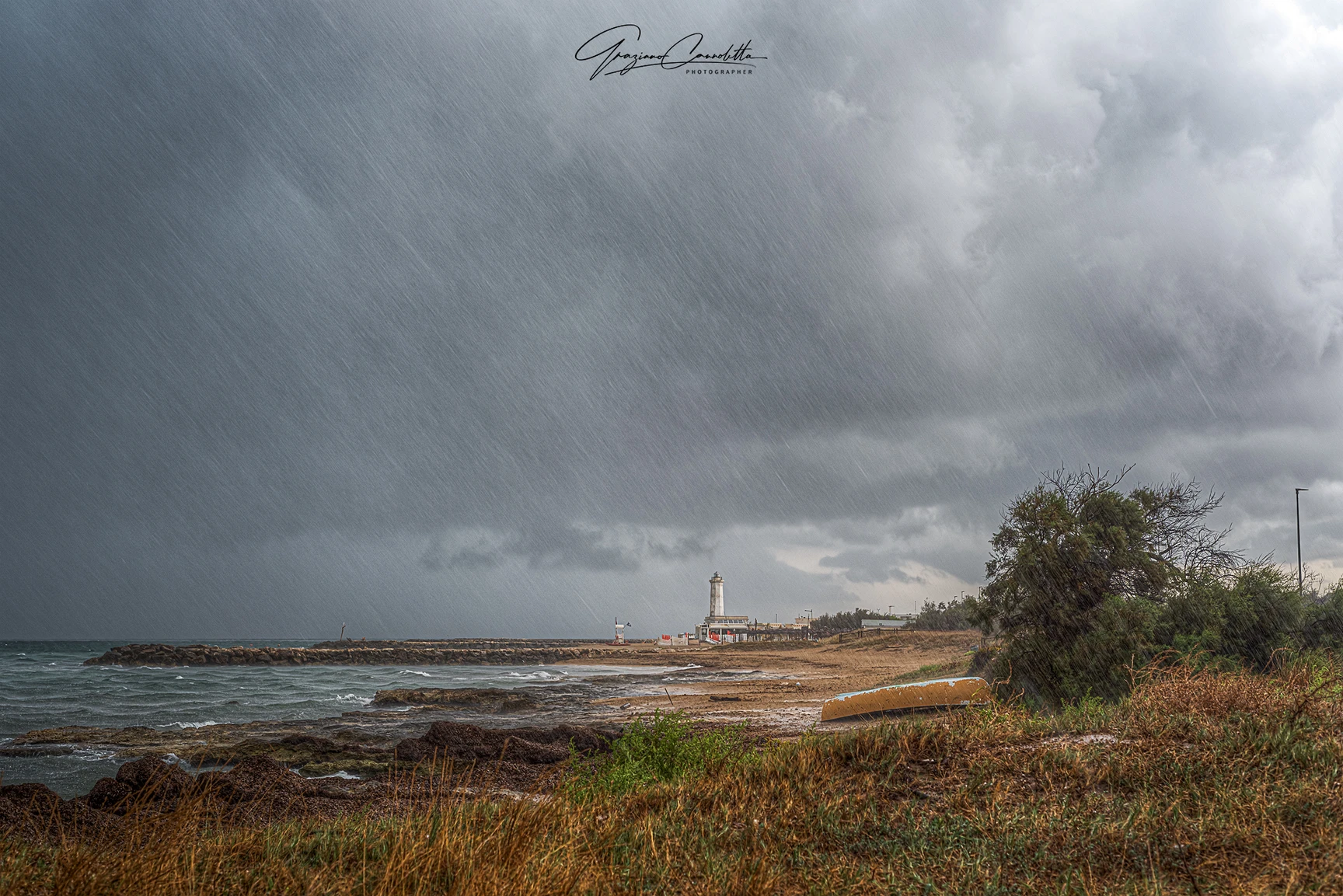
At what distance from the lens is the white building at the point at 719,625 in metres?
120

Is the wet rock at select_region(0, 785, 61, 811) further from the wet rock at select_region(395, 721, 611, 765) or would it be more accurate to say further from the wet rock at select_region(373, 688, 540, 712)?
the wet rock at select_region(373, 688, 540, 712)

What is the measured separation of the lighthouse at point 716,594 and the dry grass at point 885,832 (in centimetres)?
12351

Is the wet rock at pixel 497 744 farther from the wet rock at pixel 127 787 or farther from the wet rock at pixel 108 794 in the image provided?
the wet rock at pixel 108 794

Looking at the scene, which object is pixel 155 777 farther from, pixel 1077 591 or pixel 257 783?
pixel 1077 591

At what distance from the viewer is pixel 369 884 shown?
4680 mm

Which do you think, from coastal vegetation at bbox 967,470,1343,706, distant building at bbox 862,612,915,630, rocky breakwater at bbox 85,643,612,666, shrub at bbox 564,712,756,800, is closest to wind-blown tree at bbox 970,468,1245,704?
coastal vegetation at bbox 967,470,1343,706

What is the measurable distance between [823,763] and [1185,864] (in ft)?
10.1

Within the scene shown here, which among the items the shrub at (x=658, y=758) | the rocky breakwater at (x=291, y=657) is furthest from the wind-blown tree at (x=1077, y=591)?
the rocky breakwater at (x=291, y=657)

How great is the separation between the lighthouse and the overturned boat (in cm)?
11285

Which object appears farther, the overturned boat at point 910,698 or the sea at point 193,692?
the sea at point 193,692

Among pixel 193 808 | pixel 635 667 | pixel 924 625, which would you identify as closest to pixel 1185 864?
pixel 193 808

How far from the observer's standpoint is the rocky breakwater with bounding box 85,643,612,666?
225 ft

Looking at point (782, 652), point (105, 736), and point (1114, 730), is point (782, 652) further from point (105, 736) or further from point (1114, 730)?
point (1114, 730)

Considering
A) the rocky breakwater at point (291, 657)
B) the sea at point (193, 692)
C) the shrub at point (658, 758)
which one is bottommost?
the rocky breakwater at point (291, 657)
